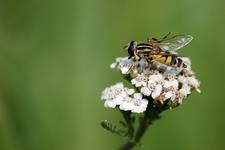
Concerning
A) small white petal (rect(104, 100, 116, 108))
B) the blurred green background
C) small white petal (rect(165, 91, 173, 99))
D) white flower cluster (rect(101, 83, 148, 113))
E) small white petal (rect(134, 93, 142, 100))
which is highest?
small white petal (rect(165, 91, 173, 99))

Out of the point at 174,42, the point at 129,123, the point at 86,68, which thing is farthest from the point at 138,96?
the point at 86,68

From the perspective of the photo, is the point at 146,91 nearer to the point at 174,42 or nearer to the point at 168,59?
the point at 168,59

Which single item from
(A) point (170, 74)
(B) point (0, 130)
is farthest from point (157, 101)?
(B) point (0, 130)

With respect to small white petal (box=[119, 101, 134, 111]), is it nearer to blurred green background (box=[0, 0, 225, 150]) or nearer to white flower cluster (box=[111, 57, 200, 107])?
white flower cluster (box=[111, 57, 200, 107])

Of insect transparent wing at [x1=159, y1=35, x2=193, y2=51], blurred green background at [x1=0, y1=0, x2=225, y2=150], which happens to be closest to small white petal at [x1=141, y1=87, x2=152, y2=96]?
insect transparent wing at [x1=159, y1=35, x2=193, y2=51]

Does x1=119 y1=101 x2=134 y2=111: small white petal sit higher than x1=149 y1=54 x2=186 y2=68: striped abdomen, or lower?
lower
